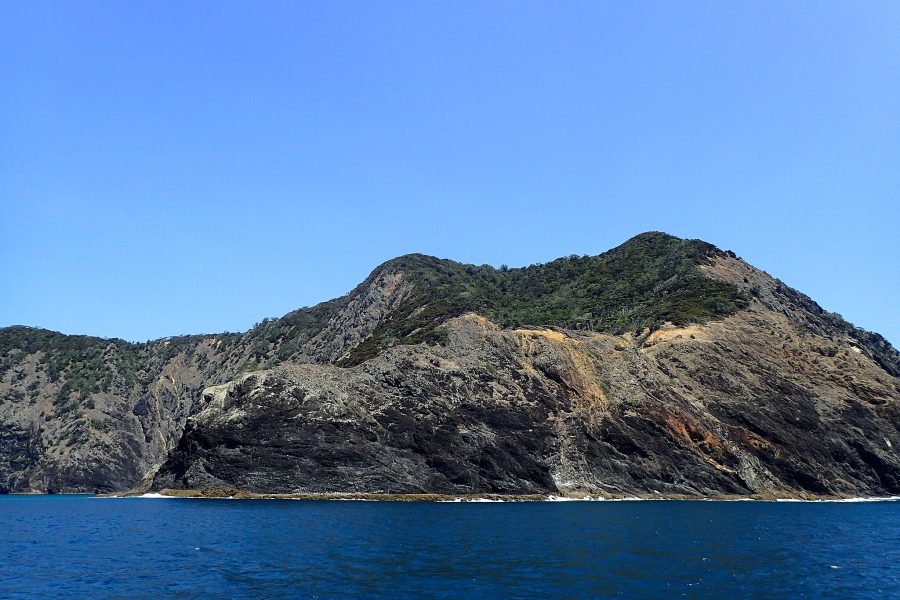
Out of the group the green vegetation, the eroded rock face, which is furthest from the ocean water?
the green vegetation

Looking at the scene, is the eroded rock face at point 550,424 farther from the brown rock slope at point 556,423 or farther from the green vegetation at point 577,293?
the green vegetation at point 577,293

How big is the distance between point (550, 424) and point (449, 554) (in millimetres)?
64008

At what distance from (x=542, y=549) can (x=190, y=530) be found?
93.1ft

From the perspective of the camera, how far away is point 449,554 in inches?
1634

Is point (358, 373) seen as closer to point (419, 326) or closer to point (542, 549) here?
point (419, 326)

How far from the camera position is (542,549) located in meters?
43.9

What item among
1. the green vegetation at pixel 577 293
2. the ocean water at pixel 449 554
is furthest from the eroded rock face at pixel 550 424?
the ocean water at pixel 449 554

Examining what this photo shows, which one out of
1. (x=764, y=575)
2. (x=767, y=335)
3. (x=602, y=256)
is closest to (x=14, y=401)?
(x=602, y=256)

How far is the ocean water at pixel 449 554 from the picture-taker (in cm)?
3228

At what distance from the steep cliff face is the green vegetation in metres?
0.69

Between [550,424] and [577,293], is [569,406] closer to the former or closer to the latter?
[550,424]

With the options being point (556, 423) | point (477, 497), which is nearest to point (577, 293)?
point (556, 423)

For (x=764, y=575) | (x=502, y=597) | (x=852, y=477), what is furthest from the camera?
(x=852, y=477)

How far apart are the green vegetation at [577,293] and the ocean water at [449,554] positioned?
58.5 meters
